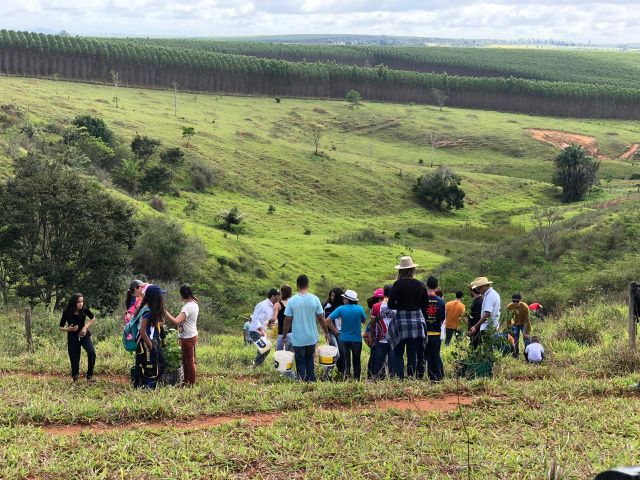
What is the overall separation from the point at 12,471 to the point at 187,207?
40000 millimetres

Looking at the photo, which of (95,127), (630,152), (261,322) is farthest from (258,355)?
(630,152)

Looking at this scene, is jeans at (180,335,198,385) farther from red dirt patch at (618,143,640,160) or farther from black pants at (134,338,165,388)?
red dirt patch at (618,143,640,160)

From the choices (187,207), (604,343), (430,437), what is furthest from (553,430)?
(187,207)

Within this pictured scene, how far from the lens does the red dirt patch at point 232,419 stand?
7.15m

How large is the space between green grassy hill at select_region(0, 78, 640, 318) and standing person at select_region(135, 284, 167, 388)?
1938 centimetres

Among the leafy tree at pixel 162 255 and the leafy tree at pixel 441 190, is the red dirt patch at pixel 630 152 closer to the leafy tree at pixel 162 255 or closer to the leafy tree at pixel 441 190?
the leafy tree at pixel 441 190

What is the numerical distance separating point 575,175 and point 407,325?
63.7 meters

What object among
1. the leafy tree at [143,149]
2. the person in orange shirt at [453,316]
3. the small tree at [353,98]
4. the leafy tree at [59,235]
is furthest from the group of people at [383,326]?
the small tree at [353,98]

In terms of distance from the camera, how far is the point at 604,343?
37.8 feet

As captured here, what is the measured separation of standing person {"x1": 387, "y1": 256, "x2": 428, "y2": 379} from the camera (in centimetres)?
905

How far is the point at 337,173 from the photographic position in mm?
65250

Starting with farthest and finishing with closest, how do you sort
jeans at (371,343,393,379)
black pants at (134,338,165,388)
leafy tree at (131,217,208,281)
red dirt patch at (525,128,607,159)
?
red dirt patch at (525,128,607,159)
leafy tree at (131,217,208,281)
jeans at (371,343,393,379)
black pants at (134,338,165,388)

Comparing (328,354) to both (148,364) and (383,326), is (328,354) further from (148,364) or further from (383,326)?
(148,364)

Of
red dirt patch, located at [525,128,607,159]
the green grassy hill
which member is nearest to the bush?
the green grassy hill
